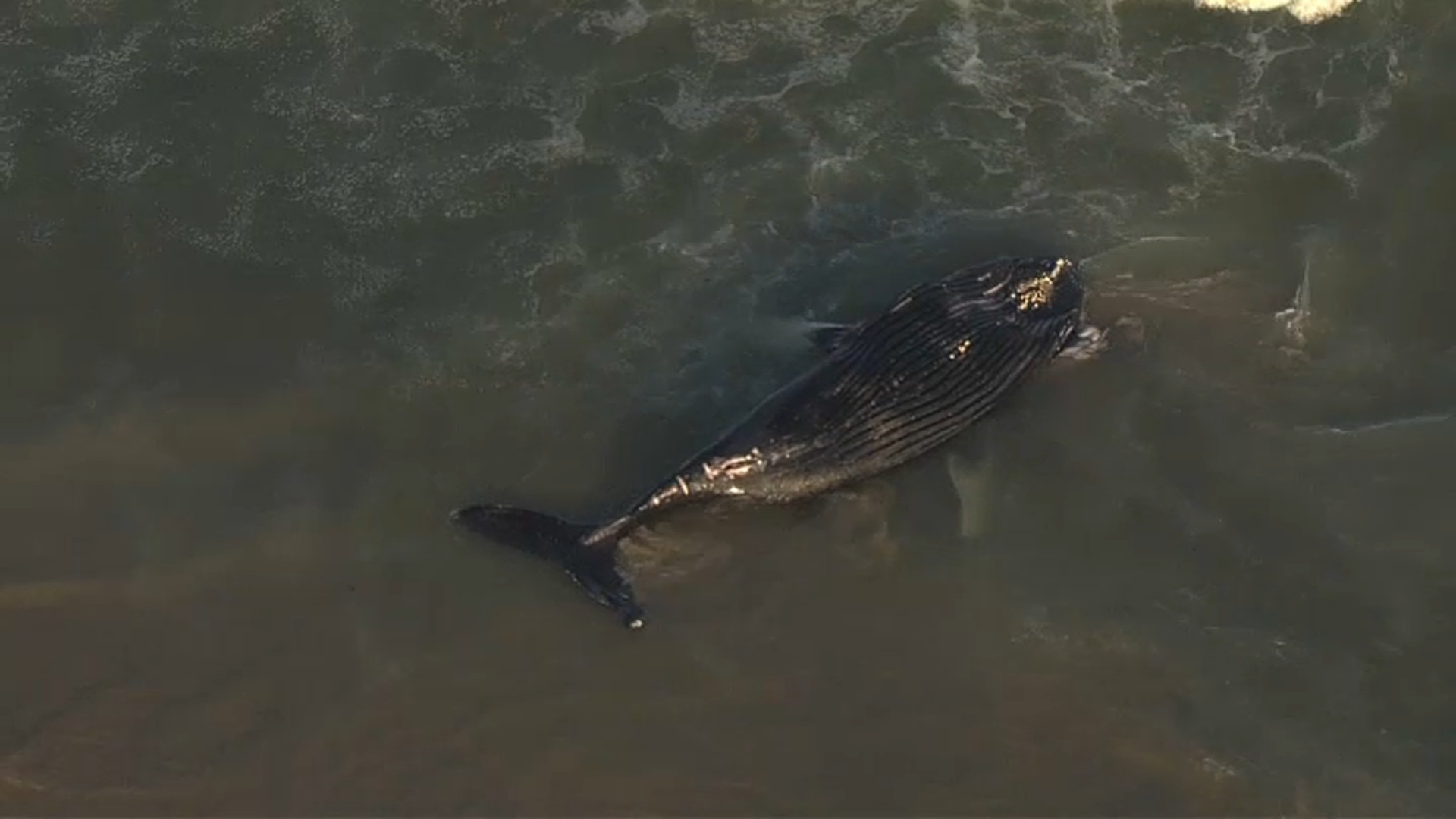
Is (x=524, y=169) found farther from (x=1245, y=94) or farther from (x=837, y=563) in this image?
(x=1245, y=94)

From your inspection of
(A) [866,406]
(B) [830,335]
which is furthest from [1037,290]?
(A) [866,406]

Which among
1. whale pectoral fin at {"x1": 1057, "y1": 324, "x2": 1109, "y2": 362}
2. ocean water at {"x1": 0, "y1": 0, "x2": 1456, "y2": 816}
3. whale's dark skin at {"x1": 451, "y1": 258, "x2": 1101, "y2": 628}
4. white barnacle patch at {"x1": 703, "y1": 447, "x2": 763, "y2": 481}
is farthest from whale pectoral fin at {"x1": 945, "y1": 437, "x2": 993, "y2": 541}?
white barnacle patch at {"x1": 703, "y1": 447, "x2": 763, "y2": 481}

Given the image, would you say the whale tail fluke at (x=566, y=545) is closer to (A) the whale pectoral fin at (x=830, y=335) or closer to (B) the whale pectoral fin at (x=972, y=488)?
(A) the whale pectoral fin at (x=830, y=335)

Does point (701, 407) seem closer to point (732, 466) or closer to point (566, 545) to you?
point (732, 466)

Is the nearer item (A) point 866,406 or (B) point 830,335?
(A) point 866,406

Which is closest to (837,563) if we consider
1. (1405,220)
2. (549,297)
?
(549,297)

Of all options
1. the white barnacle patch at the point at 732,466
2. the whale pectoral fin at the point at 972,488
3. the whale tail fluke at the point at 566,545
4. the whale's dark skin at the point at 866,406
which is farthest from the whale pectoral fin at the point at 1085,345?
the whale tail fluke at the point at 566,545
